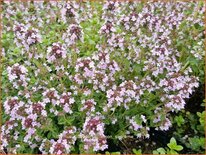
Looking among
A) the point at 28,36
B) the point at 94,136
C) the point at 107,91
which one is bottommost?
the point at 94,136

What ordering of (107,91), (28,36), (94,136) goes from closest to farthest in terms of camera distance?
(94,136) → (107,91) → (28,36)

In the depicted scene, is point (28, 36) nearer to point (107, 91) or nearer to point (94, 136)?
point (107, 91)

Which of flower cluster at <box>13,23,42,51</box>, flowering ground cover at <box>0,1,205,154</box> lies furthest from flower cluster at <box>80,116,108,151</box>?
flower cluster at <box>13,23,42,51</box>

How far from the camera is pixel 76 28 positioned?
93.7 inches

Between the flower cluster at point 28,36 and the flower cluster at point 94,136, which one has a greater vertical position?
the flower cluster at point 28,36

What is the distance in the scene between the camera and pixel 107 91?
222 cm

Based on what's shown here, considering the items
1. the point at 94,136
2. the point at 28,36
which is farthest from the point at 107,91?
the point at 28,36

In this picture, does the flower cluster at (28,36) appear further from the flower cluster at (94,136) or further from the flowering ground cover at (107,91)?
the flower cluster at (94,136)

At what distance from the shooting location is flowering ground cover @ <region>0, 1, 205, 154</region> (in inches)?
87.4

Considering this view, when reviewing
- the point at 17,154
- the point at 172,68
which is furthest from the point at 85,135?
the point at 172,68

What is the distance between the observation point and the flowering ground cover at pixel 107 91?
222 centimetres

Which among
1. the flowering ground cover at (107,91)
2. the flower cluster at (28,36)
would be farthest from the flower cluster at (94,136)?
the flower cluster at (28,36)

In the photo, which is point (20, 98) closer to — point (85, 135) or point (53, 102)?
point (53, 102)

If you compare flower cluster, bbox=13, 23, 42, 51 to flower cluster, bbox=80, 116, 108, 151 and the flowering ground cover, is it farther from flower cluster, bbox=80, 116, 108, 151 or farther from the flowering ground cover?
flower cluster, bbox=80, 116, 108, 151
